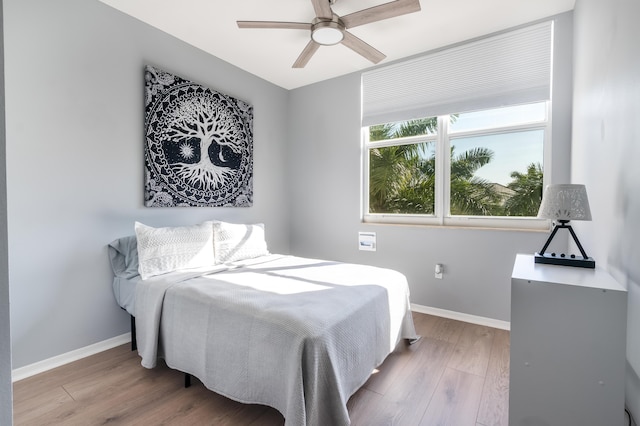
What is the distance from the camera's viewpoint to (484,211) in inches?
117

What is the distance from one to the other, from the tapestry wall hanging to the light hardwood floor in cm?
135

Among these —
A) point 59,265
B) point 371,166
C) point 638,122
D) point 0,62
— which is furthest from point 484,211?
point 59,265

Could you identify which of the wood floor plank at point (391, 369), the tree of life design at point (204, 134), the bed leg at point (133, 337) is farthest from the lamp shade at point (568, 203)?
the bed leg at point (133, 337)

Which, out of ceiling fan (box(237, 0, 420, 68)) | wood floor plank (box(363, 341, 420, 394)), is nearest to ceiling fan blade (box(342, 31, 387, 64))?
ceiling fan (box(237, 0, 420, 68))

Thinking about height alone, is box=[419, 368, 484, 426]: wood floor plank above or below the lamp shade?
below

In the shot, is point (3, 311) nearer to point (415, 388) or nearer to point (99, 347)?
point (415, 388)

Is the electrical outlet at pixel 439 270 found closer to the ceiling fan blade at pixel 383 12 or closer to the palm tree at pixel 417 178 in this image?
the palm tree at pixel 417 178

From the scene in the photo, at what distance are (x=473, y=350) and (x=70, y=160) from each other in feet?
11.0

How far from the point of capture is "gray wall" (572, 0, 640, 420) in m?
1.12

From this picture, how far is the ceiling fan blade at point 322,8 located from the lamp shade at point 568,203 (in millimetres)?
1742

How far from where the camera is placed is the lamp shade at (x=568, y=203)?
1481mm

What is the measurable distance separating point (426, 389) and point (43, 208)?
281cm

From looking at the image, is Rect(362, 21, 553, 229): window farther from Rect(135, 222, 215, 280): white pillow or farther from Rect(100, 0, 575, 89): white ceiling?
Rect(135, 222, 215, 280): white pillow

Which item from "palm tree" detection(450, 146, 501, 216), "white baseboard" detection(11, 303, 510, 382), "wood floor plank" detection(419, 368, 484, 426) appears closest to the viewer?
"wood floor plank" detection(419, 368, 484, 426)
